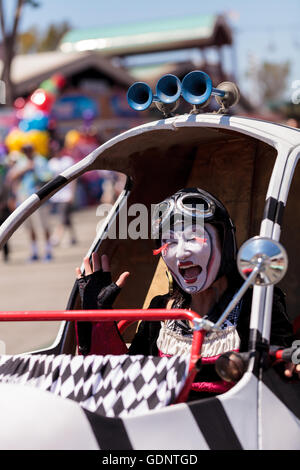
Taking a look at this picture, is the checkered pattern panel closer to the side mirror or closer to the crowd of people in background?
Result: the side mirror

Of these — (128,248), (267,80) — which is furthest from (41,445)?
(267,80)

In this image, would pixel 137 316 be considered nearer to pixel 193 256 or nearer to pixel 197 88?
pixel 193 256

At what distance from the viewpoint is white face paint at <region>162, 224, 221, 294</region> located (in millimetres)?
2529

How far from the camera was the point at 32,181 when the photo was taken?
10.5m

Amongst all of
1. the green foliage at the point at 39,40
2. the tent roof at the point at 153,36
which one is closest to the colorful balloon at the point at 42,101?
the tent roof at the point at 153,36

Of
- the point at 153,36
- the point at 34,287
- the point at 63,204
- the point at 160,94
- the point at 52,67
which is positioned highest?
the point at 153,36

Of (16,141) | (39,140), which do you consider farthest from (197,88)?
(16,141)

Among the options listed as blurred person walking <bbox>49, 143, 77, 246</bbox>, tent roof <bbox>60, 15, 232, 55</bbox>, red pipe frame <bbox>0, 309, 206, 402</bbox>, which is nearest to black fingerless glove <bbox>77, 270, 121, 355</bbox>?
red pipe frame <bbox>0, 309, 206, 402</bbox>

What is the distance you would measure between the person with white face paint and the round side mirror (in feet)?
1.86

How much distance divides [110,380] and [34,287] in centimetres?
697

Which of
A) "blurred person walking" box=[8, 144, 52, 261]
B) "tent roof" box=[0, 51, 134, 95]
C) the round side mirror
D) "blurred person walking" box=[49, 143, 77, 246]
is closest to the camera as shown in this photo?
the round side mirror

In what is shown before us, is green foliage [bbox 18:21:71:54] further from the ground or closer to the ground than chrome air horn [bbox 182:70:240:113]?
further from the ground
